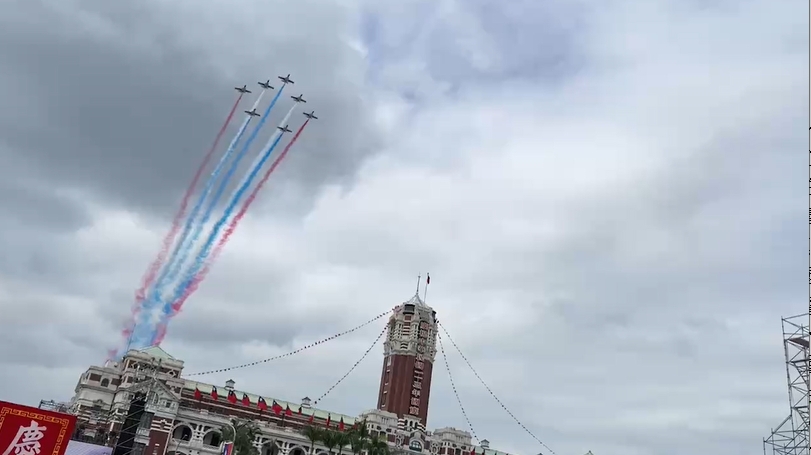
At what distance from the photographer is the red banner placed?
60.2 m

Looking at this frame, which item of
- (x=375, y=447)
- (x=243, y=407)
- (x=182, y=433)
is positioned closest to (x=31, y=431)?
(x=182, y=433)

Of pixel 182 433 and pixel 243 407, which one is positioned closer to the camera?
pixel 182 433

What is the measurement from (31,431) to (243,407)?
56.6m

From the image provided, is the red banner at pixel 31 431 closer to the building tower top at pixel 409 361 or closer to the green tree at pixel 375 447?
the green tree at pixel 375 447

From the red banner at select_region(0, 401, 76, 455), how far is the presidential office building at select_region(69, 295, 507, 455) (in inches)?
893

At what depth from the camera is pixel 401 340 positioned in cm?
14388

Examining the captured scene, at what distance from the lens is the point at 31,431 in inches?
2410

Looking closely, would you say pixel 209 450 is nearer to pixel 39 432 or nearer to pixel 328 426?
pixel 328 426

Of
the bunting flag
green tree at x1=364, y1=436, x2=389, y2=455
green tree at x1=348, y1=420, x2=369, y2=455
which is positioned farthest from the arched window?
green tree at x1=364, y1=436, x2=389, y2=455

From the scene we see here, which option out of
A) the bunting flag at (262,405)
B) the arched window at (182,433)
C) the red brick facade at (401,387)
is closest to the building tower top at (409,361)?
the red brick facade at (401,387)

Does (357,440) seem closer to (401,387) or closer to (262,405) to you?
(262,405)

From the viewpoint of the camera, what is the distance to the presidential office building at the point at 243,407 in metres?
100

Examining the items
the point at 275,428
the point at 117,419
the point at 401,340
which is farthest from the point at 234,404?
the point at 401,340

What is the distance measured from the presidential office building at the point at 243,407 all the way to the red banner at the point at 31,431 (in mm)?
22694
